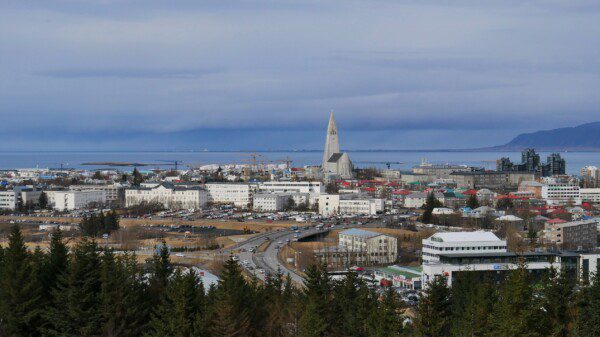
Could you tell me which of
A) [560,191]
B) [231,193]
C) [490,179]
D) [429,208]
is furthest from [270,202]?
[490,179]

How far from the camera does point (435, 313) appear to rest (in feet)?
48.1

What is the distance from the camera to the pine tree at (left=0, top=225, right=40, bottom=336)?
1466 centimetres

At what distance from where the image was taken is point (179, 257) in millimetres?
29906

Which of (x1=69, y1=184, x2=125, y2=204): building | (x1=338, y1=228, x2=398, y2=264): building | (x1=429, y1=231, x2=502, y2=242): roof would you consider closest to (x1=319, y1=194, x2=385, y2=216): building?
(x1=69, y1=184, x2=125, y2=204): building

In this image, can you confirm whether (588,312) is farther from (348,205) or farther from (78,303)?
(348,205)

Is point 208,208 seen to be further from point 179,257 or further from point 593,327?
point 593,327

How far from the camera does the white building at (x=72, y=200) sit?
2148 inches

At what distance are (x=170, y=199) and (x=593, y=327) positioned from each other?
4265cm

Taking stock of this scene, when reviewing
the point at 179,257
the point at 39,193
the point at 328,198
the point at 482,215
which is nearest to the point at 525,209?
the point at 482,215

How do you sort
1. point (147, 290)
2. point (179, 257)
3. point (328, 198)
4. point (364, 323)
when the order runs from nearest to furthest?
point (364, 323), point (147, 290), point (179, 257), point (328, 198)

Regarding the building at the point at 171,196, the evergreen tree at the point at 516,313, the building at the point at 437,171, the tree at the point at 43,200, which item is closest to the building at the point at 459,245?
the evergreen tree at the point at 516,313

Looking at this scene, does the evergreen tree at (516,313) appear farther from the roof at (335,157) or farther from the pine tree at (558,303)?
the roof at (335,157)

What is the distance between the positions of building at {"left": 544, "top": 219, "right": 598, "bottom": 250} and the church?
121ft

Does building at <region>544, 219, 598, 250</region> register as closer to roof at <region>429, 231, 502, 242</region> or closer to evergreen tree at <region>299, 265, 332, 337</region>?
roof at <region>429, 231, 502, 242</region>
